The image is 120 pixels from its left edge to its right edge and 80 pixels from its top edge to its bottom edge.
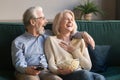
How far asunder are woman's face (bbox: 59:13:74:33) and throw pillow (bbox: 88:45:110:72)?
31cm

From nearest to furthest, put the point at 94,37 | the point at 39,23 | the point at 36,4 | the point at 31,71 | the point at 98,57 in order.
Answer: the point at 31,71, the point at 39,23, the point at 98,57, the point at 94,37, the point at 36,4

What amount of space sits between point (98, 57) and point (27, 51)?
2.36 feet

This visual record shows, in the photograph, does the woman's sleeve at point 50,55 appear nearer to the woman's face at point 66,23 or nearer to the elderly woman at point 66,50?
the elderly woman at point 66,50

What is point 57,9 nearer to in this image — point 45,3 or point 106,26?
point 45,3

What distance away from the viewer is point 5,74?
104 inches

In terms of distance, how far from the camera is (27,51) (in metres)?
2.60

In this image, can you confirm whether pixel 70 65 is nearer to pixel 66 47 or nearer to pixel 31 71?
pixel 66 47

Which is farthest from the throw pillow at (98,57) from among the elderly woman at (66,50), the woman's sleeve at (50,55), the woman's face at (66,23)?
the woman's sleeve at (50,55)

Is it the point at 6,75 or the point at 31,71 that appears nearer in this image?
the point at 31,71

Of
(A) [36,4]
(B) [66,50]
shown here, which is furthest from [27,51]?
(A) [36,4]

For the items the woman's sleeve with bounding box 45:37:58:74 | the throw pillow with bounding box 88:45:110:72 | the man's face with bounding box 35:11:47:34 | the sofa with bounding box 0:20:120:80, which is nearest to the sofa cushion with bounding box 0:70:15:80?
the sofa with bounding box 0:20:120:80

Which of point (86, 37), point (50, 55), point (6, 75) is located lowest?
point (6, 75)

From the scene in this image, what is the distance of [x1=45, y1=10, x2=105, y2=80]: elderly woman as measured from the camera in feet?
8.27

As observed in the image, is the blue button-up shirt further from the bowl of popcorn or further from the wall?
the wall
